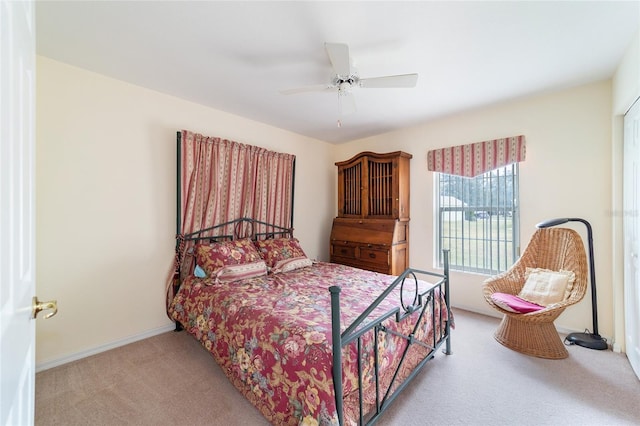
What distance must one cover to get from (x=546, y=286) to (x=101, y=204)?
421 centimetres

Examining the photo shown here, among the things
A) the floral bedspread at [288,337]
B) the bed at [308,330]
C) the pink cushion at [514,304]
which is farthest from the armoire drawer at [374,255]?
the pink cushion at [514,304]

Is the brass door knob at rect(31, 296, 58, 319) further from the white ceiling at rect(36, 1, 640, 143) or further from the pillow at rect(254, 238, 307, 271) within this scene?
the pillow at rect(254, 238, 307, 271)

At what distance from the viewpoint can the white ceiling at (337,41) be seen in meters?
1.64

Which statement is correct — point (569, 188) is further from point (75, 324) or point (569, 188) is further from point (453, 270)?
point (75, 324)

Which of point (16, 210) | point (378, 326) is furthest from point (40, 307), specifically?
point (378, 326)

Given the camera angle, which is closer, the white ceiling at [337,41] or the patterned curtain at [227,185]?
the white ceiling at [337,41]

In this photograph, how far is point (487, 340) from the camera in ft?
8.32

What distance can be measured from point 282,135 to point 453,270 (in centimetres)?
305

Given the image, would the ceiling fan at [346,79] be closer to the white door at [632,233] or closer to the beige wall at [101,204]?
the beige wall at [101,204]

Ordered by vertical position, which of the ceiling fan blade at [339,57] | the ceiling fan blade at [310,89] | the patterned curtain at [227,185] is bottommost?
the patterned curtain at [227,185]

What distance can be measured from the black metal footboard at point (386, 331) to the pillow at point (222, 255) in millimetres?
1587

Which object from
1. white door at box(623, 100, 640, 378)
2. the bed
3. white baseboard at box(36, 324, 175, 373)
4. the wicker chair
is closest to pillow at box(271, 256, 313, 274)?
the bed

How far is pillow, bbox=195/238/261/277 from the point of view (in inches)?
102

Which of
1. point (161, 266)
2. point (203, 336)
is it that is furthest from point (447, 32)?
point (161, 266)
